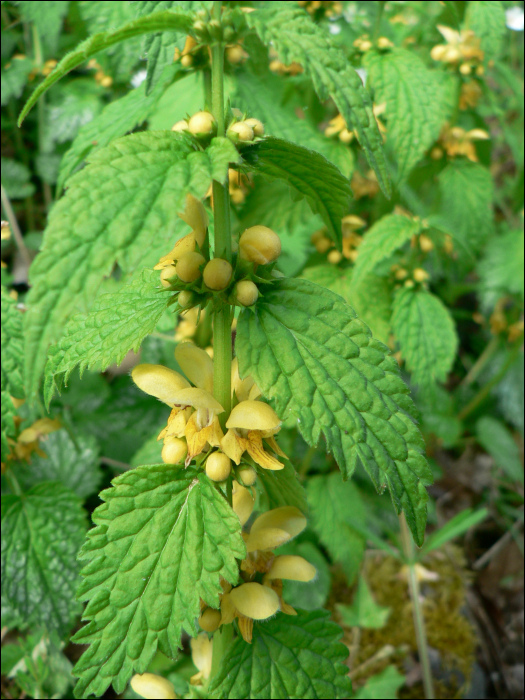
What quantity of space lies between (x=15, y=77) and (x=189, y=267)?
1388mm

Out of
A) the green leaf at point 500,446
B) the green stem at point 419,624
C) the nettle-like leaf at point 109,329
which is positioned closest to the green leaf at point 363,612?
the green stem at point 419,624

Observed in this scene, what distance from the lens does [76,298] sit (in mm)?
364

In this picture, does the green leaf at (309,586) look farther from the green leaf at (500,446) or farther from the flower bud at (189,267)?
the flower bud at (189,267)

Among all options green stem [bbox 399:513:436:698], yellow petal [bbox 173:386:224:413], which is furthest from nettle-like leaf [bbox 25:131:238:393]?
green stem [bbox 399:513:436:698]

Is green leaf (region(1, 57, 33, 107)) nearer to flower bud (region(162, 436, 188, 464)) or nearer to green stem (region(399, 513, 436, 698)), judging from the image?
flower bud (region(162, 436, 188, 464))

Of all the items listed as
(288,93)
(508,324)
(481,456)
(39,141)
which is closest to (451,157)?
(288,93)

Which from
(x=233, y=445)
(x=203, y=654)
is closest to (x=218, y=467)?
(x=233, y=445)

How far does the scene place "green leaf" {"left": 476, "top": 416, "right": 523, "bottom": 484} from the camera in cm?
162

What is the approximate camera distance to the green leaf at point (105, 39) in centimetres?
43

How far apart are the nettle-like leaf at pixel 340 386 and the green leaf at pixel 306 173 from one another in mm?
104

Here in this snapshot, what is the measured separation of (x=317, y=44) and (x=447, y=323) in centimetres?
81

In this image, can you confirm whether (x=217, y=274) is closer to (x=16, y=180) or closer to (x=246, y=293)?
(x=246, y=293)

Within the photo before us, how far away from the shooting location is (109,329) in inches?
20.2

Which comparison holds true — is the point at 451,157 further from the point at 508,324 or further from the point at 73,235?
the point at 73,235
